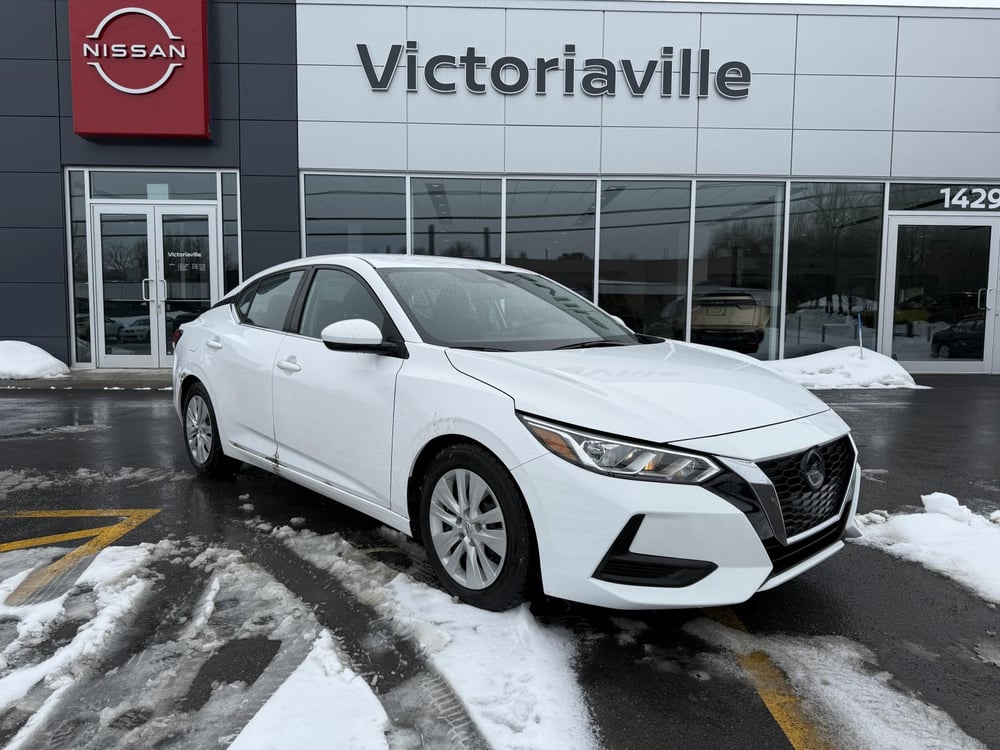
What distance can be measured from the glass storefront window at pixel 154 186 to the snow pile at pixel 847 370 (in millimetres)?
9452

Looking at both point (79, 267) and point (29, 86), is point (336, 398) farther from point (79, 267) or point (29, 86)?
point (29, 86)

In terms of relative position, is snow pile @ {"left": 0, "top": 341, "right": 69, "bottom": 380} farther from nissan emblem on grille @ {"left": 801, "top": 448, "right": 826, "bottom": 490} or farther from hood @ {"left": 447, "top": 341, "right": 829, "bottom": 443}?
nissan emblem on grille @ {"left": 801, "top": 448, "right": 826, "bottom": 490}

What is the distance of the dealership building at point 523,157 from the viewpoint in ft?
38.4

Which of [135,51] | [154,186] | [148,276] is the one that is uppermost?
[135,51]

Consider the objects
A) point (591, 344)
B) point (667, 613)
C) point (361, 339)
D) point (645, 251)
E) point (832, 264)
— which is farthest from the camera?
point (832, 264)

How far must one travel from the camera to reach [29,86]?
1169cm

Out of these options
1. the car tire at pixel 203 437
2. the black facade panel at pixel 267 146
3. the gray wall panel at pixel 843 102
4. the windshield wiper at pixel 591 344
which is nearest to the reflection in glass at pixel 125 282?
the black facade panel at pixel 267 146

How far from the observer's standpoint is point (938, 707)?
7.90 ft

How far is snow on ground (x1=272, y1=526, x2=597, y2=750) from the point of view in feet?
7.41

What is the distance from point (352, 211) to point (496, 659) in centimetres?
1051

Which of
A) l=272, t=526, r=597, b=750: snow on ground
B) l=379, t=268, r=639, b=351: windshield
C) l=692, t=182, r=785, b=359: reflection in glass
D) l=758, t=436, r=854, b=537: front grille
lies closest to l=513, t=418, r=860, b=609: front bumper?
l=758, t=436, r=854, b=537: front grille

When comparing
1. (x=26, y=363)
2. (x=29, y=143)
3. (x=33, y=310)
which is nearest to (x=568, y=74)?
(x=29, y=143)

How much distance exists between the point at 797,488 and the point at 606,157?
33.4 feet

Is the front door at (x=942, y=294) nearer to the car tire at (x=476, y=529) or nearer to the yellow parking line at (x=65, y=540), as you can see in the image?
the car tire at (x=476, y=529)
